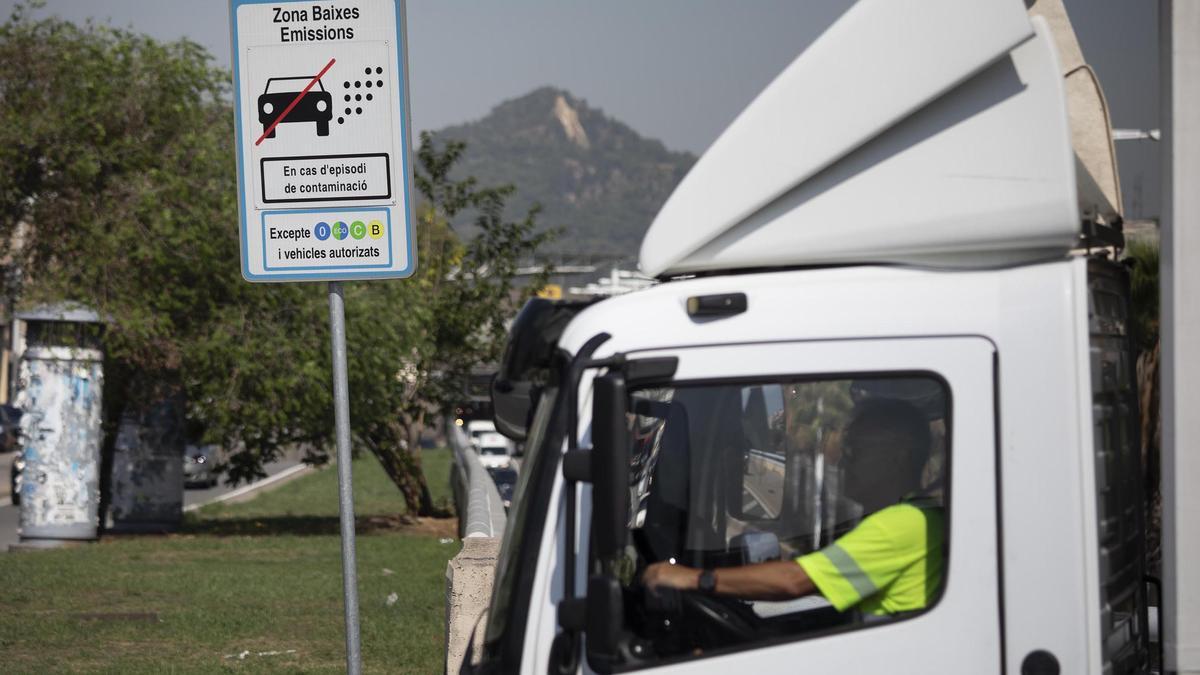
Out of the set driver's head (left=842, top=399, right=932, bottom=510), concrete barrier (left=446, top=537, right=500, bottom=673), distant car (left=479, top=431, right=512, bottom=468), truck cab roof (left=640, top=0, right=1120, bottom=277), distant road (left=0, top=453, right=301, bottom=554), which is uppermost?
truck cab roof (left=640, top=0, right=1120, bottom=277)

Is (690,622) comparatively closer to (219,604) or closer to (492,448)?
(219,604)

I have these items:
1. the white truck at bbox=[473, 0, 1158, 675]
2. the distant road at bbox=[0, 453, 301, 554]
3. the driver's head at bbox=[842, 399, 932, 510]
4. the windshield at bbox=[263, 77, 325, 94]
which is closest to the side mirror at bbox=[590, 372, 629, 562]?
the white truck at bbox=[473, 0, 1158, 675]

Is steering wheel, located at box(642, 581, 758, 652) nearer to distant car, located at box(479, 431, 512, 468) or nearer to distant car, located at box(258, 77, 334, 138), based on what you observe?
distant car, located at box(258, 77, 334, 138)

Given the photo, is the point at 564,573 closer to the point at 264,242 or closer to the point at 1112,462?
the point at 1112,462

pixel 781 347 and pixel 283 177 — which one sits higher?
pixel 283 177

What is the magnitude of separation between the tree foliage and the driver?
54.8 ft

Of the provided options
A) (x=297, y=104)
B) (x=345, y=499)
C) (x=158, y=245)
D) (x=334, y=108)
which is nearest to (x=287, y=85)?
(x=297, y=104)

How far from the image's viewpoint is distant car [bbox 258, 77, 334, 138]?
4.89 m

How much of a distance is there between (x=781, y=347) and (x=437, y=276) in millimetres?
23318

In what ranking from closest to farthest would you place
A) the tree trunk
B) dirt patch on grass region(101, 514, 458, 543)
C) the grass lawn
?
the grass lawn
dirt patch on grass region(101, 514, 458, 543)
the tree trunk

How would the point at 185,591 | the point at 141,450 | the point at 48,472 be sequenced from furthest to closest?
the point at 141,450, the point at 48,472, the point at 185,591

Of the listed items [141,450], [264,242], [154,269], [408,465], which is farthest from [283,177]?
[408,465]

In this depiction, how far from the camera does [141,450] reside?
21141 millimetres

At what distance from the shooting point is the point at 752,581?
3.34m
